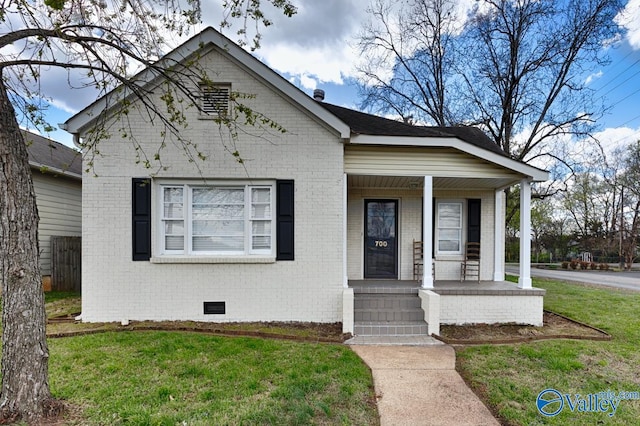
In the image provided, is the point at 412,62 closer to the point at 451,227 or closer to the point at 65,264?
the point at 451,227

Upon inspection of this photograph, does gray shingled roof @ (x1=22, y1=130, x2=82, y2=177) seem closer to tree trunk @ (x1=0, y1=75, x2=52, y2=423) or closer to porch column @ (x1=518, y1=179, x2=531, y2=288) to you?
tree trunk @ (x1=0, y1=75, x2=52, y2=423)

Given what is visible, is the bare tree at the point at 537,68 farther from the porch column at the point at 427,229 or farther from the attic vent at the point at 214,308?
the attic vent at the point at 214,308

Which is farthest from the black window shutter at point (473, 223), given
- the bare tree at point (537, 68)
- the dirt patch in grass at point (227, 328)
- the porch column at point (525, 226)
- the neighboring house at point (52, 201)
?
the neighboring house at point (52, 201)

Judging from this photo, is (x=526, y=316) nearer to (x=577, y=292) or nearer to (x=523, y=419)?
(x=523, y=419)

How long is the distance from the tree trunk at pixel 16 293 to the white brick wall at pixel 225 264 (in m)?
3.16

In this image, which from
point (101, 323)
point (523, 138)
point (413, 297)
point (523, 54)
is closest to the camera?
point (101, 323)

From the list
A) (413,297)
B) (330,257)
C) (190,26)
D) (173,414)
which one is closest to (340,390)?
(173,414)

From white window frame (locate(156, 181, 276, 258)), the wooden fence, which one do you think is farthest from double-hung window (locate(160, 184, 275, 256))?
the wooden fence

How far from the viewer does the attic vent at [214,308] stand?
6004 mm

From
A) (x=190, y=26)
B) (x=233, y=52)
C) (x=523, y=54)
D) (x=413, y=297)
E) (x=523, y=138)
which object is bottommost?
(x=413, y=297)

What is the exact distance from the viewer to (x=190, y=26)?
3.71 m

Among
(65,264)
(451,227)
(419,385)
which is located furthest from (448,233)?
(65,264)

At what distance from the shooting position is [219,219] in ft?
20.2

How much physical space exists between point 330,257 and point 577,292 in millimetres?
8900
